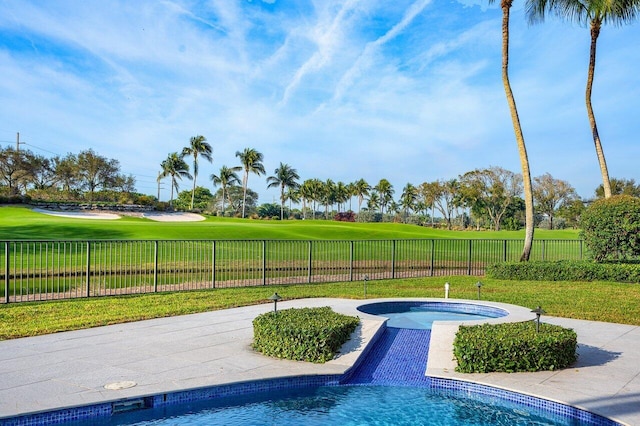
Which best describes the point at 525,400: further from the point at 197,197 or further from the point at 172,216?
the point at 197,197

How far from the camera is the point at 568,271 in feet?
49.2

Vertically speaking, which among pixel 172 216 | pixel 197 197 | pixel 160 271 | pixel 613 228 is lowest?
pixel 160 271

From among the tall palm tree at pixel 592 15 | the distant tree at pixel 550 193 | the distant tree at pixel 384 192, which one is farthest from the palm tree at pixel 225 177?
the tall palm tree at pixel 592 15

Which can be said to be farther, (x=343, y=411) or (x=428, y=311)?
(x=428, y=311)

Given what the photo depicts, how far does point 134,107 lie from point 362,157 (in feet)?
65.5

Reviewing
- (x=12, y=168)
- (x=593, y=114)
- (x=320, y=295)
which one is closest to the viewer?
(x=320, y=295)

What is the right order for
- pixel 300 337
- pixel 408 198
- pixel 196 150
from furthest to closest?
1. pixel 408 198
2. pixel 196 150
3. pixel 300 337

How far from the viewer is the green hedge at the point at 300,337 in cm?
625

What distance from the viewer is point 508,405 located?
509 centimetres

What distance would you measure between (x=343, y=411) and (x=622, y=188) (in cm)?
5989

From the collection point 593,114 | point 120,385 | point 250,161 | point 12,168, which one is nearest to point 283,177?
point 250,161

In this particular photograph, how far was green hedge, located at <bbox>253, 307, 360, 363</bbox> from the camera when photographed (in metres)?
6.25

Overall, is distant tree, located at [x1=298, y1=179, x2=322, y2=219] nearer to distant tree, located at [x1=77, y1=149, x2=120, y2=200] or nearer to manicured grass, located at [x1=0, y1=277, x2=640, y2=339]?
distant tree, located at [x1=77, y1=149, x2=120, y2=200]

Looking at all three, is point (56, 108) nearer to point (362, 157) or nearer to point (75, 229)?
point (75, 229)
